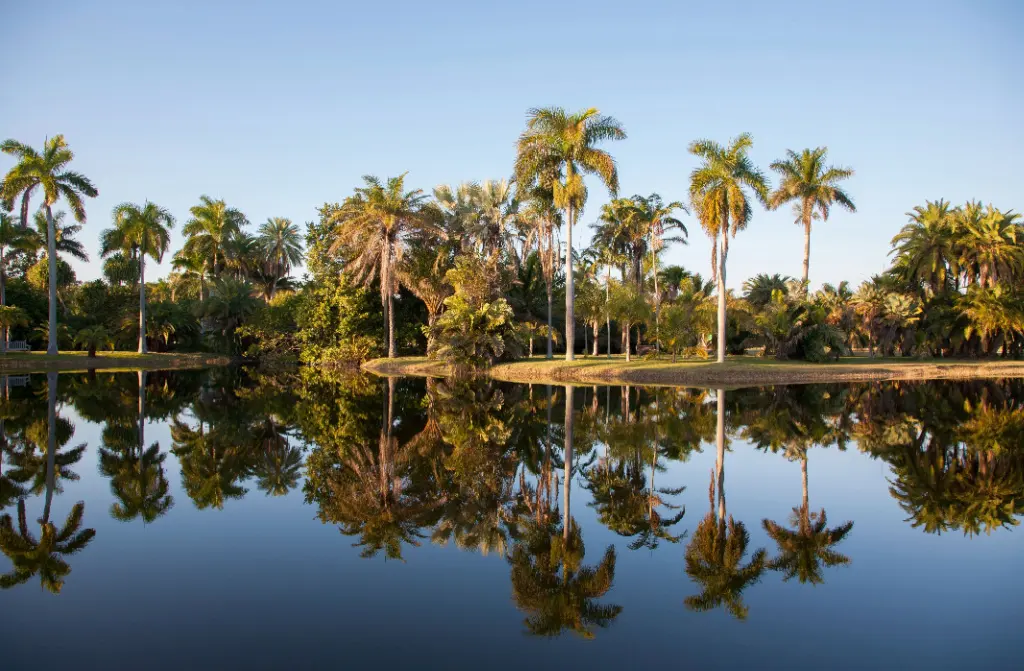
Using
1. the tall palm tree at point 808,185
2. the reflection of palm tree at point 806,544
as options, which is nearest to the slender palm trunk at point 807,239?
the tall palm tree at point 808,185

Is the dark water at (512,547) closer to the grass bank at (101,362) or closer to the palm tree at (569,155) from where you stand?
the palm tree at (569,155)

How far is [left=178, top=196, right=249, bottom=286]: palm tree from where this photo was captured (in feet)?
200

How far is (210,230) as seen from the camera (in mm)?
61000

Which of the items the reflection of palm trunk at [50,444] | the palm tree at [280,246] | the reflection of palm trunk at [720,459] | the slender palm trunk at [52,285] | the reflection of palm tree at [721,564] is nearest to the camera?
the reflection of palm tree at [721,564]

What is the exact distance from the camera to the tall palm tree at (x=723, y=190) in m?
34.3

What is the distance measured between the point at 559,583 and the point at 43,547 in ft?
20.0

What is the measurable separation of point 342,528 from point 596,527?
328 centimetres

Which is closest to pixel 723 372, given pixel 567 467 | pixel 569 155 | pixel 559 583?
pixel 569 155

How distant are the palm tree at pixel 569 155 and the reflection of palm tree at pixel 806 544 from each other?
81.9 feet

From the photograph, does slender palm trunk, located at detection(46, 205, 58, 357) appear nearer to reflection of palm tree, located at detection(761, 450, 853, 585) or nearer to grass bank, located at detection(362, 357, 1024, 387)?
grass bank, located at detection(362, 357, 1024, 387)

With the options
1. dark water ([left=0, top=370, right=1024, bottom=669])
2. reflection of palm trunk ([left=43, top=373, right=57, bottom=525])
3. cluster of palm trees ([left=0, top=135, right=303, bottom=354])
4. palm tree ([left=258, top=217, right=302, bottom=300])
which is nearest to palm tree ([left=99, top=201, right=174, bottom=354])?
cluster of palm trees ([left=0, top=135, right=303, bottom=354])

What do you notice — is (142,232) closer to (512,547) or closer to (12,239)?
(12,239)

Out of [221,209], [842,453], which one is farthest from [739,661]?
[221,209]

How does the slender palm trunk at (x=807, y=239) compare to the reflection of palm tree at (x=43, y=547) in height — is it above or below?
Answer: above
